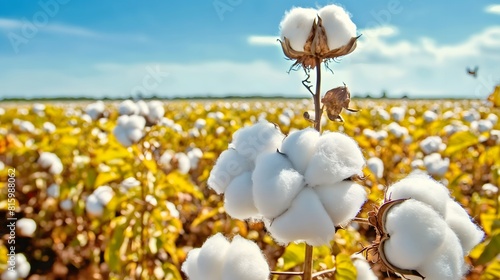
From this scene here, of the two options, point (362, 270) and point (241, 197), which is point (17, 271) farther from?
point (241, 197)

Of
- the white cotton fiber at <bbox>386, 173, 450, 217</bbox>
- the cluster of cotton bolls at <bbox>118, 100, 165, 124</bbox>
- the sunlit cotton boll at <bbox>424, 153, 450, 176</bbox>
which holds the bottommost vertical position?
the sunlit cotton boll at <bbox>424, 153, 450, 176</bbox>

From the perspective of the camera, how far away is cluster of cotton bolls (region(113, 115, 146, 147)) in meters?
2.90

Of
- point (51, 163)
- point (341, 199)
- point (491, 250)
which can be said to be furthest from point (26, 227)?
point (341, 199)

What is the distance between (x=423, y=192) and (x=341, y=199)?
145 millimetres

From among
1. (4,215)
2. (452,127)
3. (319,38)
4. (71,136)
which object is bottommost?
(4,215)

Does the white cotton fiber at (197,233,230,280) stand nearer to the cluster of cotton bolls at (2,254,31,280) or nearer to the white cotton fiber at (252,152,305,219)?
the white cotton fiber at (252,152,305,219)

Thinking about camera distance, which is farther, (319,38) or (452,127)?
(452,127)

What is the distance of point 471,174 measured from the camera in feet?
19.0

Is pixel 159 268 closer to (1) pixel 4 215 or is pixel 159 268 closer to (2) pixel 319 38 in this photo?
(2) pixel 319 38

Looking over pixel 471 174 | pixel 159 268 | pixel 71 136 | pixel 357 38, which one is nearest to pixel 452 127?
pixel 471 174

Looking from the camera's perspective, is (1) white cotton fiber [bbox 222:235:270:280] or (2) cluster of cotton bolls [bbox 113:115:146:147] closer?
(1) white cotton fiber [bbox 222:235:270:280]

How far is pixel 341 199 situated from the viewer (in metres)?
0.90

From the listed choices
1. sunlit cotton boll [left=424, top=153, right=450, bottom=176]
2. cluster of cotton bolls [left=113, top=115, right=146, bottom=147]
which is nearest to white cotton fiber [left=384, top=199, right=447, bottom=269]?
cluster of cotton bolls [left=113, top=115, right=146, bottom=147]

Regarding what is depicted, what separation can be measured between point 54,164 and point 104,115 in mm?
869
